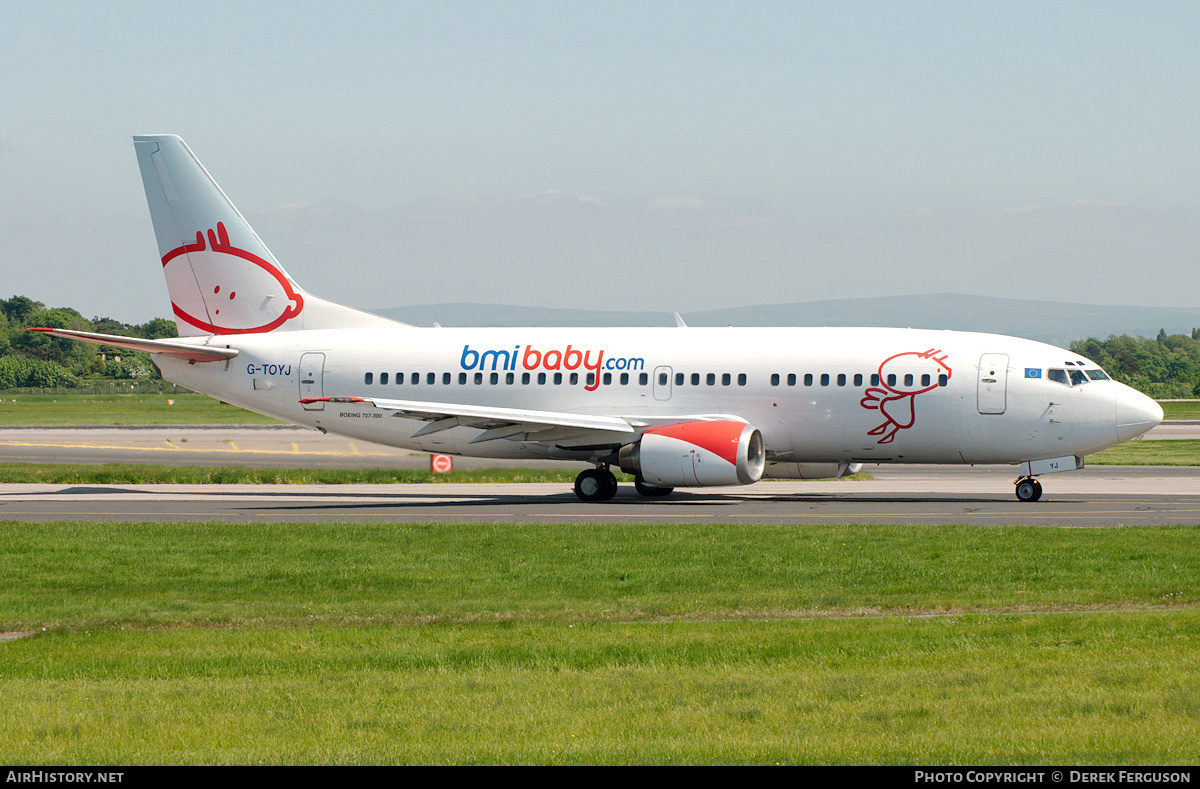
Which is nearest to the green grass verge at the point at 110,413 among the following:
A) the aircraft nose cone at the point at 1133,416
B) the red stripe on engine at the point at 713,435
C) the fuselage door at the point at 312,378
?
the fuselage door at the point at 312,378

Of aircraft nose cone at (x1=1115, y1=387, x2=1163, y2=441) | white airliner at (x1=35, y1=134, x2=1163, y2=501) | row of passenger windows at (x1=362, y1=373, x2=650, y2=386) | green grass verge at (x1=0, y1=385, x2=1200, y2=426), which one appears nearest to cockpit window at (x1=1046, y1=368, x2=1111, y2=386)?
white airliner at (x1=35, y1=134, x2=1163, y2=501)

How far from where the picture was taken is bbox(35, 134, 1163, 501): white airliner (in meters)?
31.2

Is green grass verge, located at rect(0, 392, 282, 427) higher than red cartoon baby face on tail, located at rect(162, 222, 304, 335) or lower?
lower

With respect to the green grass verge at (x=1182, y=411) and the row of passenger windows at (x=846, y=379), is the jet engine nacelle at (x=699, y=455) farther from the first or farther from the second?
the green grass verge at (x=1182, y=411)

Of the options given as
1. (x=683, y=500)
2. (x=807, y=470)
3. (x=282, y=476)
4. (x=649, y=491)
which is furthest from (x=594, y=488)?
(x=282, y=476)

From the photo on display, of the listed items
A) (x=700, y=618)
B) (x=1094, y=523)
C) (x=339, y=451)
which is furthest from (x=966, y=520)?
(x=339, y=451)

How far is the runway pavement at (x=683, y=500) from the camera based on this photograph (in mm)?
27672

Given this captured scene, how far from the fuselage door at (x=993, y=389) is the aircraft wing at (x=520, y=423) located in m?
8.86

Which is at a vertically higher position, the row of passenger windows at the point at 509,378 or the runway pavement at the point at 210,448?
the row of passenger windows at the point at 509,378

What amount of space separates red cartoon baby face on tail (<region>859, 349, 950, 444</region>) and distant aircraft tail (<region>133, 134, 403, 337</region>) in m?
16.0

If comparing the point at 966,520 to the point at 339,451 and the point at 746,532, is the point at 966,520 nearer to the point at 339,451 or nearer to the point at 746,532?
the point at 746,532

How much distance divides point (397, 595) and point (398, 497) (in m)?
17.1

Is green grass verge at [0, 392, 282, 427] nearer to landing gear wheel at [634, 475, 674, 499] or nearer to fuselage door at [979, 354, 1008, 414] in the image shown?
landing gear wheel at [634, 475, 674, 499]

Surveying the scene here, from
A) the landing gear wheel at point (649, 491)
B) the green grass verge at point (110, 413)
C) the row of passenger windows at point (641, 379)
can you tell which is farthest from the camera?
the green grass verge at point (110, 413)
